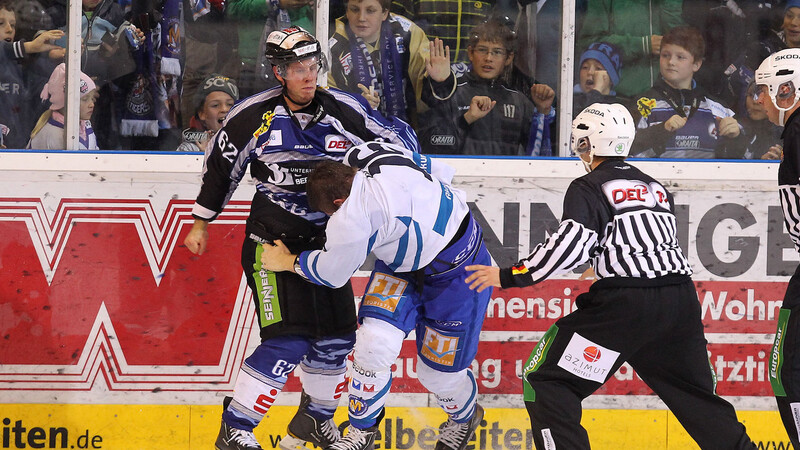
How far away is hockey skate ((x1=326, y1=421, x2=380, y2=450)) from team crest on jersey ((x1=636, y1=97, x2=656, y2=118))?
2084mm

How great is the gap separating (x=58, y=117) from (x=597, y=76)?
256cm

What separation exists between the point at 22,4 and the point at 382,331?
2.35m

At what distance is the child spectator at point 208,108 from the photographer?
14.7 feet

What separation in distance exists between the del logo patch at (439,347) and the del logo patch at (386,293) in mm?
216

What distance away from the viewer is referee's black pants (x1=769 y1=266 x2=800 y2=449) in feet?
10.3

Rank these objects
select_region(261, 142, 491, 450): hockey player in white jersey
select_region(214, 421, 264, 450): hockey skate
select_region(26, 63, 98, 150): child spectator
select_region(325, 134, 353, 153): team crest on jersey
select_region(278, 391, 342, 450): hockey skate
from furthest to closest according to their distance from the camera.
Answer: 1. select_region(26, 63, 98, 150): child spectator
2. select_region(278, 391, 342, 450): hockey skate
3. select_region(325, 134, 353, 153): team crest on jersey
4. select_region(214, 421, 264, 450): hockey skate
5. select_region(261, 142, 491, 450): hockey player in white jersey

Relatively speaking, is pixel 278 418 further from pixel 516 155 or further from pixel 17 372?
pixel 516 155

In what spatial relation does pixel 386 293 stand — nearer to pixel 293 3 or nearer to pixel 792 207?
pixel 792 207

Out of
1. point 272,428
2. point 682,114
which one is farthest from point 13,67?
point 682,114

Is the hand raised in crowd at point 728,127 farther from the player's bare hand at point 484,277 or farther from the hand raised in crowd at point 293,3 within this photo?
the hand raised in crowd at point 293,3

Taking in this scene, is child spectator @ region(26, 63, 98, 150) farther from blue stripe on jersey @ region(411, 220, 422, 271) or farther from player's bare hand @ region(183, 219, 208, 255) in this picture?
blue stripe on jersey @ region(411, 220, 422, 271)

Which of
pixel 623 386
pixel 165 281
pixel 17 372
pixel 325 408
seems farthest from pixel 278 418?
pixel 623 386

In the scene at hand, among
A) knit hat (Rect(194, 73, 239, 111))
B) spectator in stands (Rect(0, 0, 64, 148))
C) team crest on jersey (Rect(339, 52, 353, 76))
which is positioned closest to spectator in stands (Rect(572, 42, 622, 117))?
team crest on jersey (Rect(339, 52, 353, 76))

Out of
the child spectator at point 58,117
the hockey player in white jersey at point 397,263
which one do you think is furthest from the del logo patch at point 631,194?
the child spectator at point 58,117
